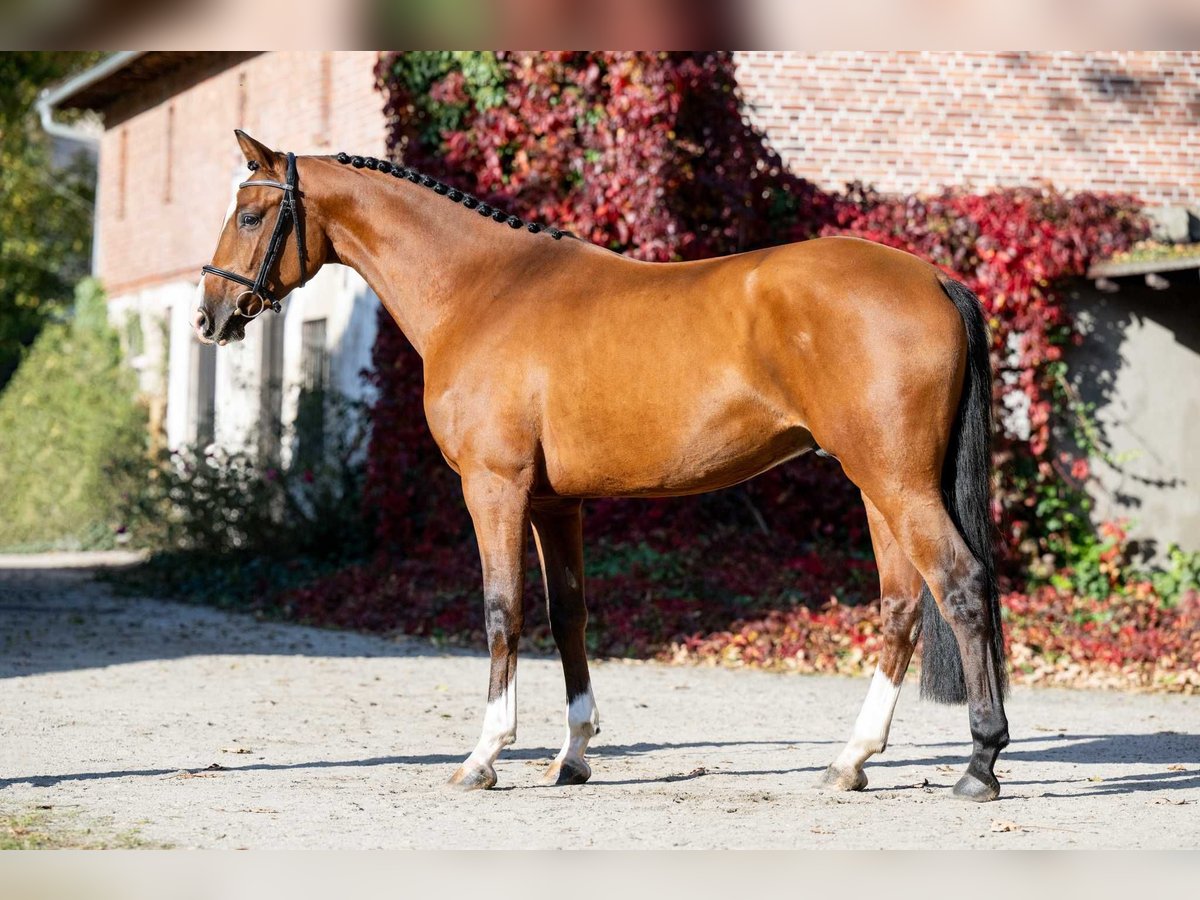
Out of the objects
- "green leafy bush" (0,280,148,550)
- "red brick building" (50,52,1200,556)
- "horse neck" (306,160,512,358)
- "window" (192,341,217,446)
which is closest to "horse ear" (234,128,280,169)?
"horse neck" (306,160,512,358)

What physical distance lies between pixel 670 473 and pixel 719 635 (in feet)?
15.0

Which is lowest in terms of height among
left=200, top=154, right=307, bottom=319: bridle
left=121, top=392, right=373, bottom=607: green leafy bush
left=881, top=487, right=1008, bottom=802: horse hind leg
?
left=121, top=392, right=373, bottom=607: green leafy bush

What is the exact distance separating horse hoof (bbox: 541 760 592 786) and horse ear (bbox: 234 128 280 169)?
2.60 metres

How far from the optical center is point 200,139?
1948 cm

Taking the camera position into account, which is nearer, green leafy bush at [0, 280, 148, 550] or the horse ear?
the horse ear

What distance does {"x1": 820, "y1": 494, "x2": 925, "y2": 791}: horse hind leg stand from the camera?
5.32 metres

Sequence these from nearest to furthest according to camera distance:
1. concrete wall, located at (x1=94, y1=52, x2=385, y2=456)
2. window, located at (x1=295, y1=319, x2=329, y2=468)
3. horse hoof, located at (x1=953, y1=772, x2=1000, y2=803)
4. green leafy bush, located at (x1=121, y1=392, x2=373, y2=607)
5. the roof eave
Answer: horse hoof, located at (x1=953, y1=772, x2=1000, y2=803) → green leafy bush, located at (x1=121, y1=392, x2=373, y2=607) → window, located at (x1=295, y1=319, x2=329, y2=468) → concrete wall, located at (x1=94, y1=52, x2=385, y2=456) → the roof eave

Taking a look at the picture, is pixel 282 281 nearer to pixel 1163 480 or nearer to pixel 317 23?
pixel 317 23

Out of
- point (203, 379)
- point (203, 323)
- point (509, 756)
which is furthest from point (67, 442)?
point (509, 756)

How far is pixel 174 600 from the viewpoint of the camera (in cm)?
1269

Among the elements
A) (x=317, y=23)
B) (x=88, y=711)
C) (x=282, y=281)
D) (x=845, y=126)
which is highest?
(x=845, y=126)

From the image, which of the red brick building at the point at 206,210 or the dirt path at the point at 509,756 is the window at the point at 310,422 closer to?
the red brick building at the point at 206,210

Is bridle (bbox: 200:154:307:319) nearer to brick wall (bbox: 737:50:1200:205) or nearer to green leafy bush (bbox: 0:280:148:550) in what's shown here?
brick wall (bbox: 737:50:1200:205)

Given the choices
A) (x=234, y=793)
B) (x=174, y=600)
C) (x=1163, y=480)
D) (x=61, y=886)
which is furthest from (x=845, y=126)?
(x=61, y=886)
